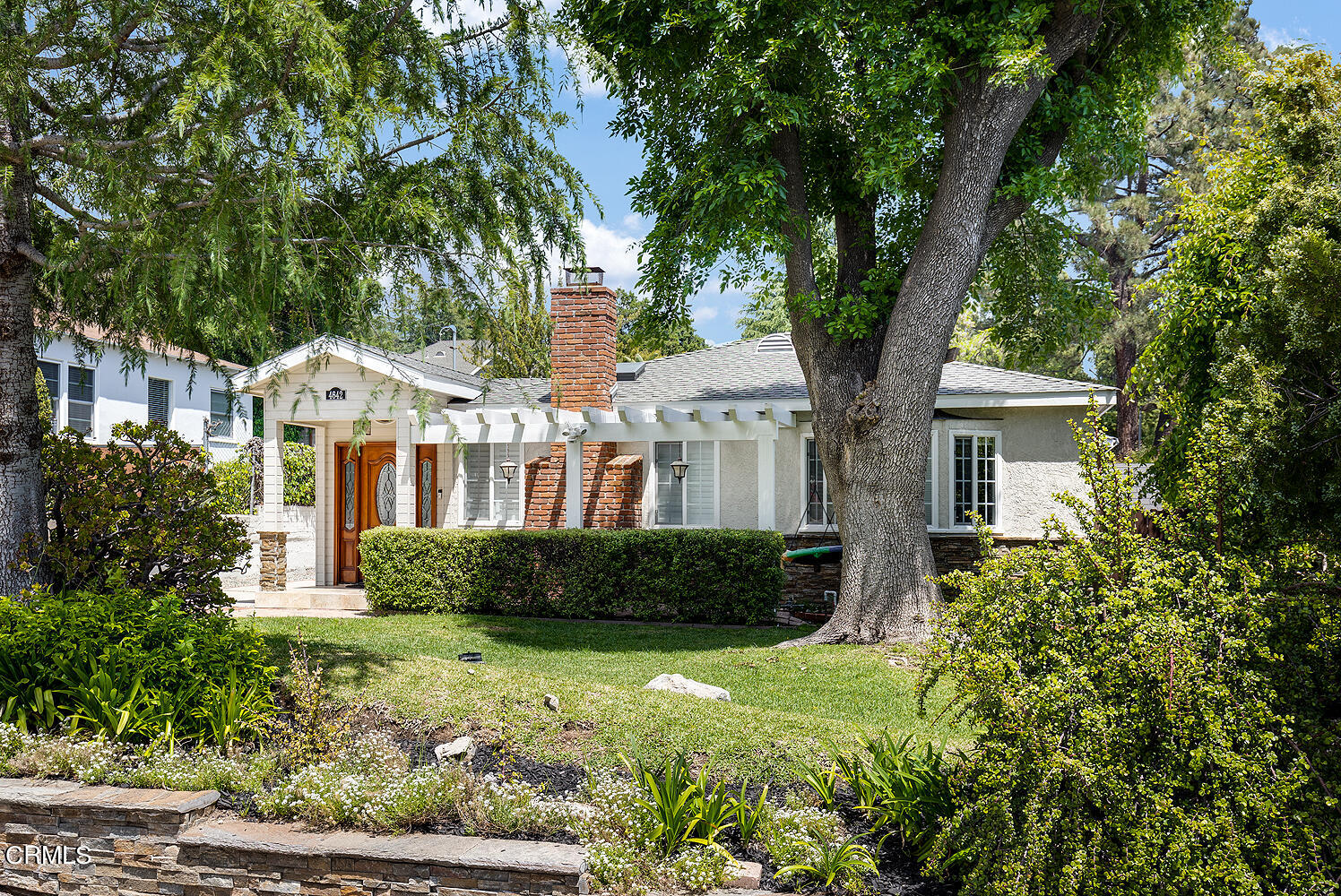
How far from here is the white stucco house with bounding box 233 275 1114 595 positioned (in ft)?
42.6

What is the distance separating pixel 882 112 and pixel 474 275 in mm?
5151

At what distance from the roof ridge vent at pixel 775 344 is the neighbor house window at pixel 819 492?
326 cm

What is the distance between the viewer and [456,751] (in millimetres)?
4902

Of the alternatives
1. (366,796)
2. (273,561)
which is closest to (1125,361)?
(273,561)

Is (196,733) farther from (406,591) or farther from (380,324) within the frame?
(406,591)

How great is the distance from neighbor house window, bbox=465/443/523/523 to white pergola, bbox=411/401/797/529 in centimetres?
154

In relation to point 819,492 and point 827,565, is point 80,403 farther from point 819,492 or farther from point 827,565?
point 827,565

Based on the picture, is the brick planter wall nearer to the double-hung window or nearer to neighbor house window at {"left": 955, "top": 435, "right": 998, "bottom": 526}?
neighbor house window at {"left": 955, "top": 435, "right": 998, "bottom": 526}

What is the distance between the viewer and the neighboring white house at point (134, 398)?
18.8 m

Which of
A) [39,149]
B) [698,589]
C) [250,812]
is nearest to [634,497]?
[698,589]

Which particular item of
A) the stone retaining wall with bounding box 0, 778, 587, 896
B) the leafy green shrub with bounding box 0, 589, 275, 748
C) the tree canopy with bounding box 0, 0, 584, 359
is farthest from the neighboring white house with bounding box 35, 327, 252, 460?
the stone retaining wall with bounding box 0, 778, 587, 896

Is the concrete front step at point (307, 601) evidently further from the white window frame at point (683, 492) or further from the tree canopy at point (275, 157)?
the tree canopy at point (275, 157)

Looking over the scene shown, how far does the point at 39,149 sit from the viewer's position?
250 inches

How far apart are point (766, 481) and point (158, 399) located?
17047mm
